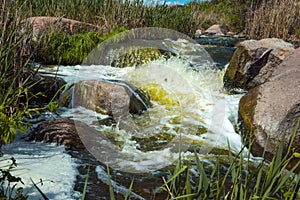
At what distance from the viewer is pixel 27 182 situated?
2178 mm

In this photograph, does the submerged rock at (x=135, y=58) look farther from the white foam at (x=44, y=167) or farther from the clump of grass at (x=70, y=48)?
the white foam at (x=44, y=167)

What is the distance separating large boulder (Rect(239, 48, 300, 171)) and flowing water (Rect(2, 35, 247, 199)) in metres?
0.37

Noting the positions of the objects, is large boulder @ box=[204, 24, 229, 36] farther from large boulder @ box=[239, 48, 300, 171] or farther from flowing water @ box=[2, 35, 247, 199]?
large boulder @ box=[239, 48, 300, 171]

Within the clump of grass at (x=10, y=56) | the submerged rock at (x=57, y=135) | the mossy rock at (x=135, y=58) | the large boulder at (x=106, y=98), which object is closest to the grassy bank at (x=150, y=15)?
the mossy rock at (x=135, y=58)

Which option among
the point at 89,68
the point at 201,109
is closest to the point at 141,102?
the point at 201,109

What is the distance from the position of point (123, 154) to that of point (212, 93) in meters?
3.73

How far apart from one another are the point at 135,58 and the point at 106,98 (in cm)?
290

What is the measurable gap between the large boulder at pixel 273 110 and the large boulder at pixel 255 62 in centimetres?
202

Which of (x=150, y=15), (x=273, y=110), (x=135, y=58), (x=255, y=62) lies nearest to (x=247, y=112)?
(x=273, y=110)

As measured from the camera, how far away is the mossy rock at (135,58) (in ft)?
24.5

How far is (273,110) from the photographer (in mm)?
3938

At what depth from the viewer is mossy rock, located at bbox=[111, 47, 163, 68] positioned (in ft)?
24.5

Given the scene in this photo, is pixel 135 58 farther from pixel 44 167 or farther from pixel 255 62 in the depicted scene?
pixel 44 167

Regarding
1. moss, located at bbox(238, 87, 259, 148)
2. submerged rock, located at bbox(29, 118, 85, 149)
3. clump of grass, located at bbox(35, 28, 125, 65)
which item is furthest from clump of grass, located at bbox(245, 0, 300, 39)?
submerged rock, located at bbox(29, 118, 85, 149)
